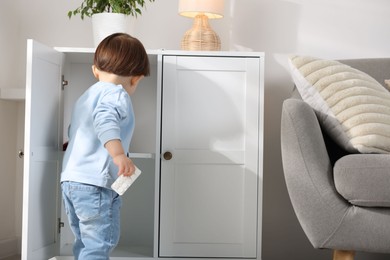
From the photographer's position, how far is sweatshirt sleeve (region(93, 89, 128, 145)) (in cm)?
190

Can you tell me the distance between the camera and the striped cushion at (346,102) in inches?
81.0

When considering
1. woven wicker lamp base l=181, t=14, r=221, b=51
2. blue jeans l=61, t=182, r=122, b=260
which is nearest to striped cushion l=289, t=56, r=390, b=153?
woven wicker lamp base l=181, t=14, r=221, b=51

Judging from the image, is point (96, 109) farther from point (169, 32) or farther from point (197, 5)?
point (169, 32)

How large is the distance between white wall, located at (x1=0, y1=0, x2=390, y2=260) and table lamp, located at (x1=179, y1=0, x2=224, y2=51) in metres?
0.24

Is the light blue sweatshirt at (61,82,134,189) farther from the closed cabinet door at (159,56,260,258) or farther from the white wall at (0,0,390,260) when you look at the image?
the white wall at (0,0,390,260)

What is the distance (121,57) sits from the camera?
6.83 ft

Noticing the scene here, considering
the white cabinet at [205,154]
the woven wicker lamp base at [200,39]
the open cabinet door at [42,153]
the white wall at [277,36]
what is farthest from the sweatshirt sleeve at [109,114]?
the white wall at [277,36]

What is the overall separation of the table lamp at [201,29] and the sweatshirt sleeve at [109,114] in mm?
694

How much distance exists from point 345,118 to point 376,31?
Answer: 37.0 inches

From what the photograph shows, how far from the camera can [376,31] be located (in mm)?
2881

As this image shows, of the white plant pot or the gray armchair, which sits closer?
the gray armchair

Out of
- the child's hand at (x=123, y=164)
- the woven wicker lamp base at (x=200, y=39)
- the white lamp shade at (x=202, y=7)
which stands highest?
the white lamp shade at (x=202, y=7)

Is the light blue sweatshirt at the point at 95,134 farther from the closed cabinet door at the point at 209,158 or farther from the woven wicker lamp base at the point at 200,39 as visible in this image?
the woven wicker lamp base at the point at 200,39

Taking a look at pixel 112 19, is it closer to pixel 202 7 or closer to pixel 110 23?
pixel 110 23
